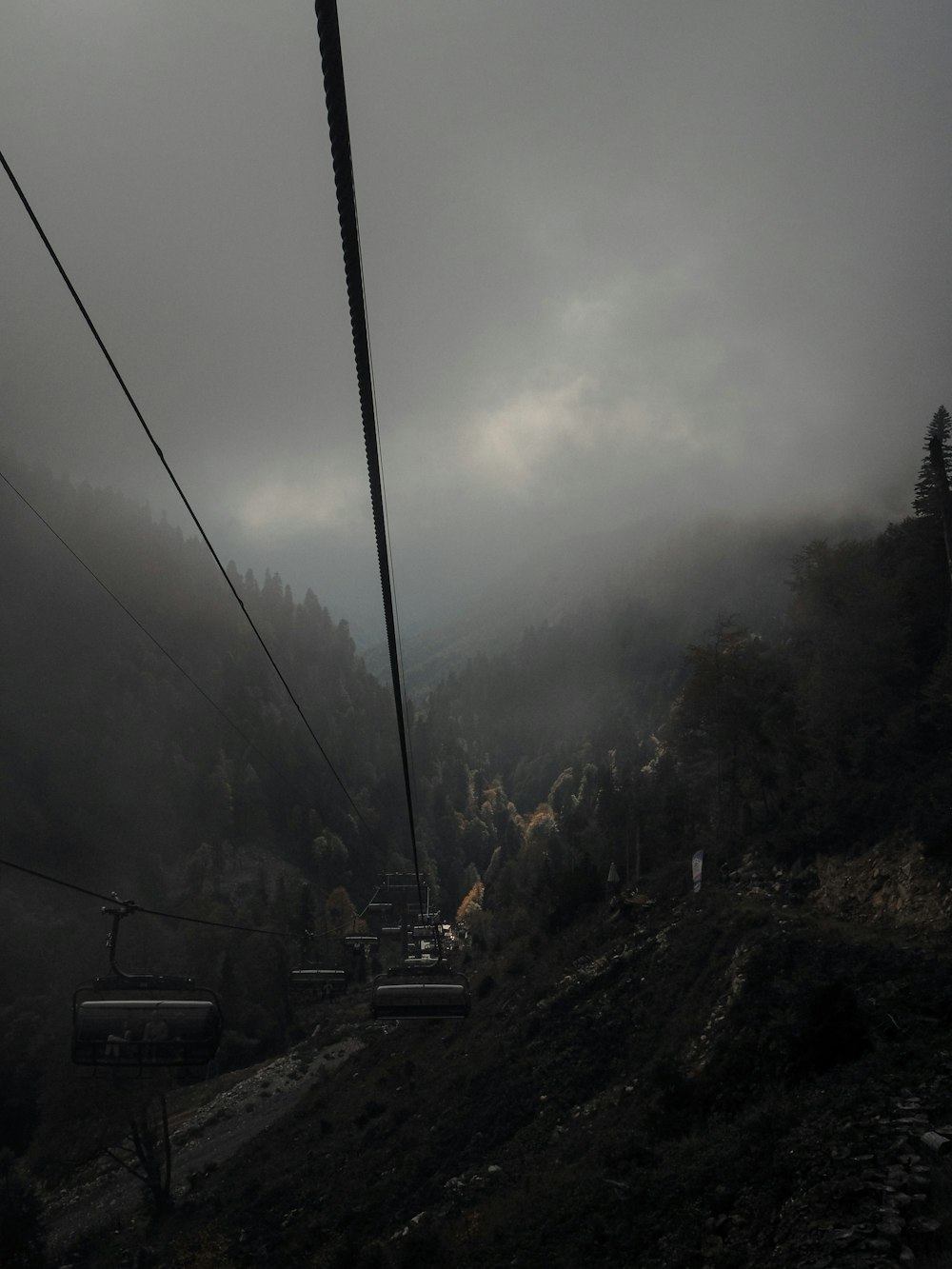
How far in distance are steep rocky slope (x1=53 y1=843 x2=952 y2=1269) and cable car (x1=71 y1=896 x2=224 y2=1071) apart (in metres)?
8.74

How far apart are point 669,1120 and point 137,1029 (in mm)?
15540

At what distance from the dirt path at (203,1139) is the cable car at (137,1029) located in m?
32.4

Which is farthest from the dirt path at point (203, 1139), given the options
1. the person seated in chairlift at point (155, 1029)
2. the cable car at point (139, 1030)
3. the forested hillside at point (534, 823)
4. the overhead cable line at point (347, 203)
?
the overhead cable line at point (347, 203)

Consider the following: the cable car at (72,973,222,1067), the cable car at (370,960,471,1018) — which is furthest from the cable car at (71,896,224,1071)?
the cable car at (370,960,471,1018)

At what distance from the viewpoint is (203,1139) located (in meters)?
56.1

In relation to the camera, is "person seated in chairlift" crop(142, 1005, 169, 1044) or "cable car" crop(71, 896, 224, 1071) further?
"person seated in chairlift" crop(142, 1005, 169, 1044)

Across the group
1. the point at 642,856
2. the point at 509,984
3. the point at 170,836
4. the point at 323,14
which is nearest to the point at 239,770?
the point at 170,836

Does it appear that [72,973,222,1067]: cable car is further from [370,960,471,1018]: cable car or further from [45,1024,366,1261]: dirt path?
[45,1024,366,1261]: dirt path

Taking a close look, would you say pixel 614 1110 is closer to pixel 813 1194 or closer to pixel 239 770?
pixel 813 1194

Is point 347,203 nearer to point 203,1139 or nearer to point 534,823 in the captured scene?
point 203,1139

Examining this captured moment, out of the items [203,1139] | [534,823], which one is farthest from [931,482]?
[534,823]

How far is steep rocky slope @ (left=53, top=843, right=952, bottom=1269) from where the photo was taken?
1393 cm

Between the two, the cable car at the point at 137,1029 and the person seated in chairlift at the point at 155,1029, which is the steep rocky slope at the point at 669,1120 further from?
the person seated in chairlift at the point at 155,1029

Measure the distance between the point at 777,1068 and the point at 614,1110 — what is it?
6.77 m
